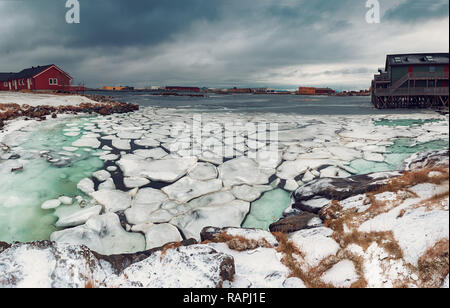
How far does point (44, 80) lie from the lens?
30.7 meters

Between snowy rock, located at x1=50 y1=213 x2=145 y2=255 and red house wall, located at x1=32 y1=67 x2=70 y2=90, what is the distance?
35.0 meters

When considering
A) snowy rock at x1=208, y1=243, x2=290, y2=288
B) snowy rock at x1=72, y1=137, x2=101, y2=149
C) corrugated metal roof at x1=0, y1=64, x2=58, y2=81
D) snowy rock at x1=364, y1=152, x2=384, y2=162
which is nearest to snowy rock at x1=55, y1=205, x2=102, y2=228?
snowy rock at x1=208, y1=243, x2=290, y2=288

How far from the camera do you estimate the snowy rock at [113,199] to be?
11.3 feet

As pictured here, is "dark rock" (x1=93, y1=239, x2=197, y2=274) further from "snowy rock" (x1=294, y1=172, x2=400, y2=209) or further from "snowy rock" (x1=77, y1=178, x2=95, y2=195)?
"snowy rock" (x1=294, y1=172, x2=400, y2=209)

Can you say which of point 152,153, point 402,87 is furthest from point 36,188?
point 402,87

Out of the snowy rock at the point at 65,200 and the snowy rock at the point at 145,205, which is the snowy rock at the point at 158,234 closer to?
the snowy rock at the point at 145,205

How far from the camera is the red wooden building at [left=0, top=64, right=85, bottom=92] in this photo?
3014cm

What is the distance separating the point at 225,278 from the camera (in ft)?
5.94

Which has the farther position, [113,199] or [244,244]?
[113,199]

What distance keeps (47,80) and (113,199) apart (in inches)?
1382

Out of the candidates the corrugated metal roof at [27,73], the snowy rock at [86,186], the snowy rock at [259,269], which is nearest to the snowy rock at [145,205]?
the snowy rock at [86,186]

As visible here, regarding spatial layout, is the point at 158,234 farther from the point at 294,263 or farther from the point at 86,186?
the point at 86,186

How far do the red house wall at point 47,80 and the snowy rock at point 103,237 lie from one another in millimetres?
34990

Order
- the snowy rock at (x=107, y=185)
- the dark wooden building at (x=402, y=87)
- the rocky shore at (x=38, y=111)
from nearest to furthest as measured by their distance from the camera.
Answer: the snowy rock at (x=107, y=185) → the rocky shore at (x=38, y=111) → the dark wooden building at (x=402, y=87)
